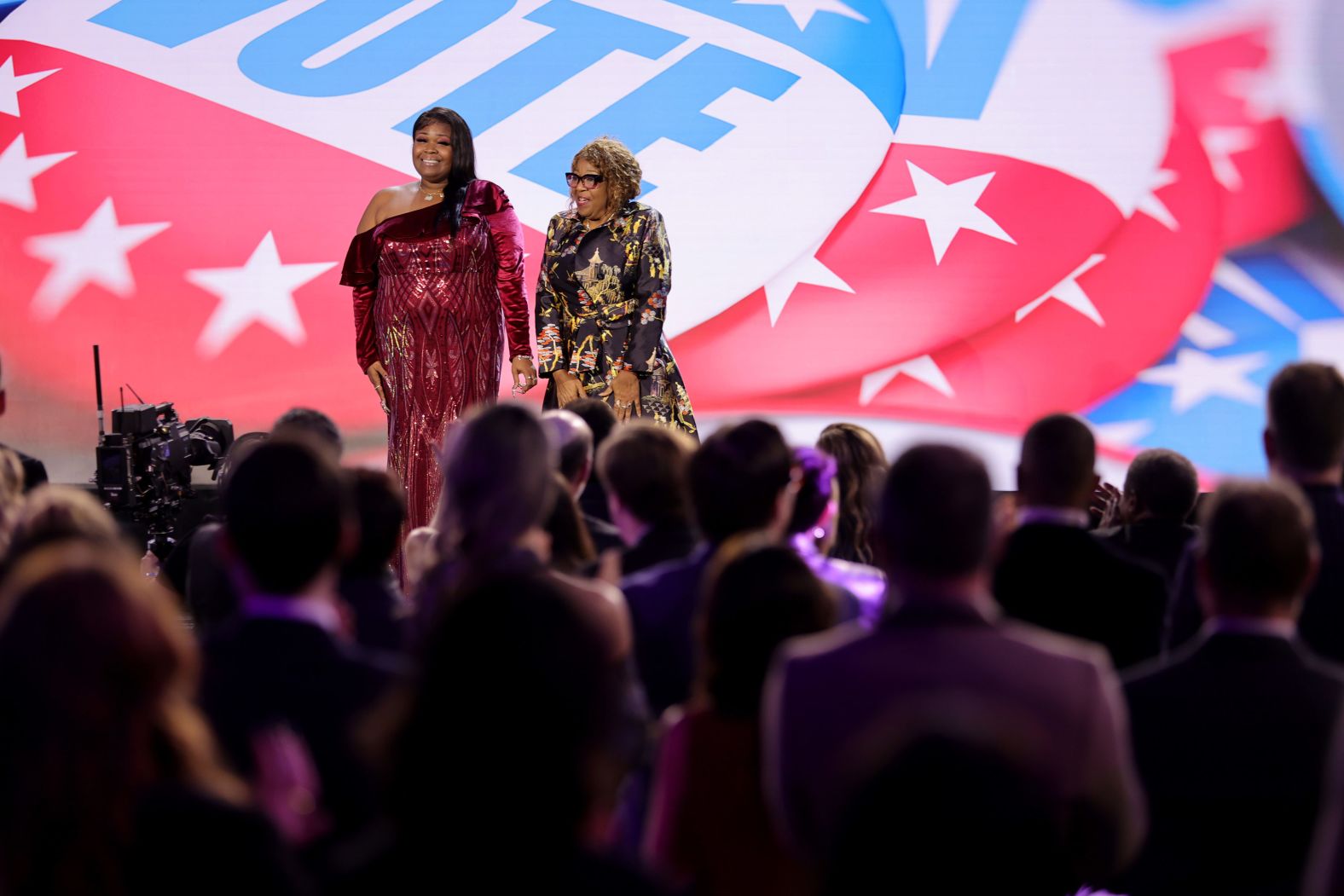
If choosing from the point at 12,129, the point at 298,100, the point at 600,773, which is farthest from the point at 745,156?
the point at 600,773

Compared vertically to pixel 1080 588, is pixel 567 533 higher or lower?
higher

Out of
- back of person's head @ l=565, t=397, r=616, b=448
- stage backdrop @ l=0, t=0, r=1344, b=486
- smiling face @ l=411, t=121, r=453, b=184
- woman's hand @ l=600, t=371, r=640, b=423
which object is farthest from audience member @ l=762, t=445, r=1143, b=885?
stage backdrop @ l=0, t=0, r=1344, b=486

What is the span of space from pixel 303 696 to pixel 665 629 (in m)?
0.63

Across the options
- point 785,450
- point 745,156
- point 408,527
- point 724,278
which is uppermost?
point 745,156

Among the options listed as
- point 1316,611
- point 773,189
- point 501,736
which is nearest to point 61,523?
point 501,736

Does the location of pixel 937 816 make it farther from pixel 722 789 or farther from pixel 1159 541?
pixel 1159 541

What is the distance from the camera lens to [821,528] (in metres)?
2.33

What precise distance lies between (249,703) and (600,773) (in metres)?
0.54

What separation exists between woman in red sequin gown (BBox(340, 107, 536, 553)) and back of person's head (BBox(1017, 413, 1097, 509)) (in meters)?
2.15

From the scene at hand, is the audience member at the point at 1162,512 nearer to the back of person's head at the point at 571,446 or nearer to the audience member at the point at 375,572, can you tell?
the back of person's head at the point at 571,446

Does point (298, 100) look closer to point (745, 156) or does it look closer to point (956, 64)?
point (745, 156)

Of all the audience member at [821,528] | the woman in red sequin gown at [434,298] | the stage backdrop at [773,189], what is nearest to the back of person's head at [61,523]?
the audience member at [821,528]

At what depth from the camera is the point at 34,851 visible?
38.1 inches

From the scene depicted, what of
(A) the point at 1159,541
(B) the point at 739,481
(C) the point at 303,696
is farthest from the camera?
(A) the point at 1159,541
